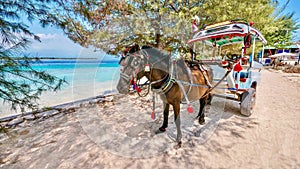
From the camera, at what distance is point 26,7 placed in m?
1.76

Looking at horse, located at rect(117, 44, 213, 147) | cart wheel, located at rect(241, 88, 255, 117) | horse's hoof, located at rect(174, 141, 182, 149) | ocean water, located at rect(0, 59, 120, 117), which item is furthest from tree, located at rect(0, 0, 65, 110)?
cart wheel, located at rect(241, 88, 255, 117)

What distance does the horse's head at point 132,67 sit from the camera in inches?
71.6

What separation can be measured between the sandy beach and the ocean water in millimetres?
914

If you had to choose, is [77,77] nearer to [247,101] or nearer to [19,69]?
[19,69]

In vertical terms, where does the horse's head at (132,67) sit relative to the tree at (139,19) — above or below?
below

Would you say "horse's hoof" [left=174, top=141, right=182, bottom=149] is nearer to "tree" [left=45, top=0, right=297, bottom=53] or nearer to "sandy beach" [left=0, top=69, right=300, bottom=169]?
"sandy beach" [left=0, top=69, right=300, bottom=169]

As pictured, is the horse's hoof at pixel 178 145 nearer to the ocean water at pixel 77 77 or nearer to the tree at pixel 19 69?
the ocean water at pixel 77 77

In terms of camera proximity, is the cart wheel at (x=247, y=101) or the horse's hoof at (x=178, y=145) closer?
the horse's hoof at (x=178, y=145)

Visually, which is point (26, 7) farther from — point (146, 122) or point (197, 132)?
point (197, 132)

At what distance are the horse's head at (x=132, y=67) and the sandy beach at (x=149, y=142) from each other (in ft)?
4.10

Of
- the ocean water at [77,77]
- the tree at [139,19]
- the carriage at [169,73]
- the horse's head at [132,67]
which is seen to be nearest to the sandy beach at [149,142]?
the carriage at [169,73]

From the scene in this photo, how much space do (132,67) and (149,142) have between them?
62.3 inches

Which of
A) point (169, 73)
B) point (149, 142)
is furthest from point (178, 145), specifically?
point (169, 73)

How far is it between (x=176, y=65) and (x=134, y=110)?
246 cm
